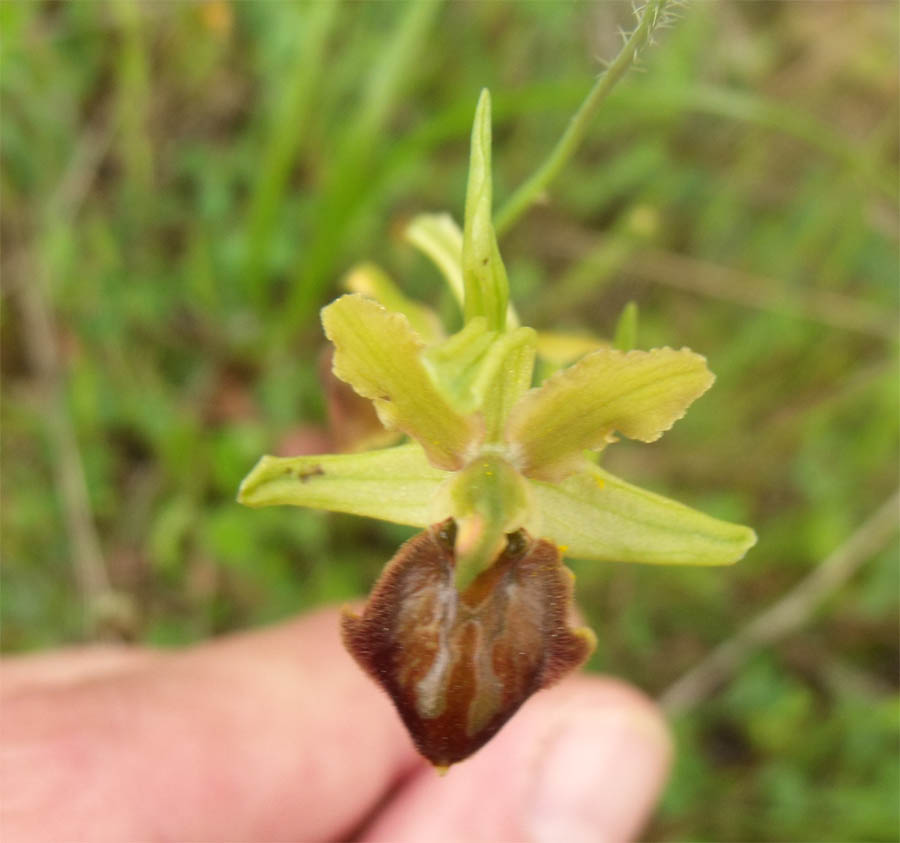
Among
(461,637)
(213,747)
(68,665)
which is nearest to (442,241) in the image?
(461,637)

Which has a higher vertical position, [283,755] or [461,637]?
[461,637]

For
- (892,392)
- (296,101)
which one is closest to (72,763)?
(296,101)

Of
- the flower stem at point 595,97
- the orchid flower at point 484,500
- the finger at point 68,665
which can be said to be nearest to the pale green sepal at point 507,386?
the orchid flower at point 484,500

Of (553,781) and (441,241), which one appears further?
(553,781)

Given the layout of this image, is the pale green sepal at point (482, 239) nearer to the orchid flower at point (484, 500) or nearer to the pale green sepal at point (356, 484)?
the orchid flower at point (484, 500)

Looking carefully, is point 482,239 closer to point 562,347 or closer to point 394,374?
point 394,374

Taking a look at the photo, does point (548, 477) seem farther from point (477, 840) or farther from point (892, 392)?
point (892, 392)
